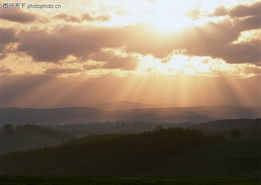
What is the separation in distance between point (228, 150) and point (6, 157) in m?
92.6

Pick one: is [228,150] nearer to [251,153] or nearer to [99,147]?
[251,153]

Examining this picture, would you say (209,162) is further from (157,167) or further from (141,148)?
(141,148)

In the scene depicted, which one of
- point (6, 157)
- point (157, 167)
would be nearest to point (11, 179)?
point (157, 167)

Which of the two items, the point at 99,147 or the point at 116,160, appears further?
the point at 99,147

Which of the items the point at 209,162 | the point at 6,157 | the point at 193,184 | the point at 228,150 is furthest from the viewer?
the point at 6,157

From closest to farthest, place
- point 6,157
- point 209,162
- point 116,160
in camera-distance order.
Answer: point 209,162, point 116,160, point 6,157

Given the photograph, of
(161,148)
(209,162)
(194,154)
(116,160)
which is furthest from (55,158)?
(209,162)

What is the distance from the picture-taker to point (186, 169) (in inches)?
5113

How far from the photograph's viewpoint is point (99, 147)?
173375mm

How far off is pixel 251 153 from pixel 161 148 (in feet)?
115

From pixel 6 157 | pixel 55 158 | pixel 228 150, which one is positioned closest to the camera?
pixel 228 150

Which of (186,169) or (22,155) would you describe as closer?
(186,169)

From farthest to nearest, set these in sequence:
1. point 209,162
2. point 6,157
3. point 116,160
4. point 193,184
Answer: point 6,157
point 116,160
point 209,162
point 193,184

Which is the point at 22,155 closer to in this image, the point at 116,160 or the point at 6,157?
the point at 6,157
